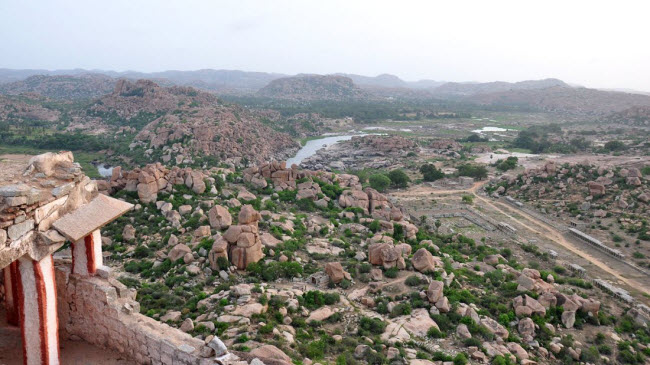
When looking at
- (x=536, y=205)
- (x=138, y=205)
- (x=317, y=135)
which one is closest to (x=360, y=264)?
(x=138, y=205)

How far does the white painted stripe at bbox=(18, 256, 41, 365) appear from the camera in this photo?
7.04m

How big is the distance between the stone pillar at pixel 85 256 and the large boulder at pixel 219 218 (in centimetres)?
1069

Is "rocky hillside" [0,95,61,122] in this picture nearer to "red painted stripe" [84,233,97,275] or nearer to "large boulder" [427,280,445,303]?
"red painted stripe" [84,233,97,275]

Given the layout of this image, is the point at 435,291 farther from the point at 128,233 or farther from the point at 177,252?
the point at 128,233

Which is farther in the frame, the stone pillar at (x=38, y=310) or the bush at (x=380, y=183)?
the bush at (x=380, y=183)

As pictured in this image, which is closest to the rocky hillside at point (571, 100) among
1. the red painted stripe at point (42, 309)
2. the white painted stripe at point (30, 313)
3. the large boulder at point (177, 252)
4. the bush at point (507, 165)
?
the bush at point (507, 165)

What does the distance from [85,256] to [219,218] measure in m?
11.1

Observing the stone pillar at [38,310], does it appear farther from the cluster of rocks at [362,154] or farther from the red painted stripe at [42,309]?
the cluster of rocks at [362,154]

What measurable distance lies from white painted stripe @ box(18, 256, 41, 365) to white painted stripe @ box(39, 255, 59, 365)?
0.51 ft

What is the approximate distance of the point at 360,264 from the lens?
17.9 metres

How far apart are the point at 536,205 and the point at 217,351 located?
3401cm

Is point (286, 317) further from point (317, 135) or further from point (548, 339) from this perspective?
point (317, 135)

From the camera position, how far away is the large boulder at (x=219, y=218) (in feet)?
64.1

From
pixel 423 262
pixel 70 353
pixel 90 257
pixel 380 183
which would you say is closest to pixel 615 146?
pixel 380 183
